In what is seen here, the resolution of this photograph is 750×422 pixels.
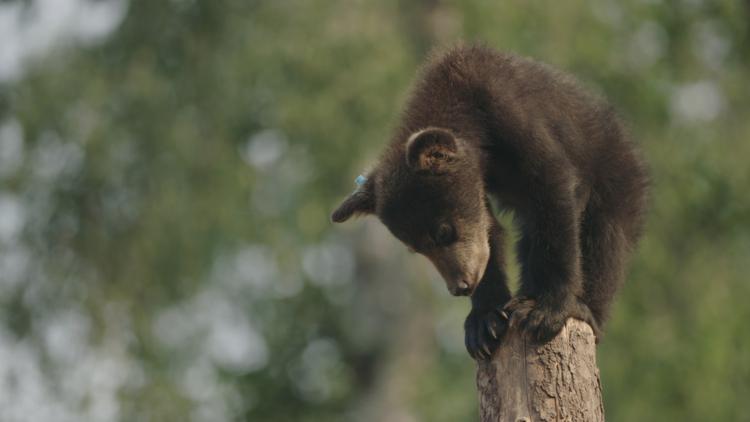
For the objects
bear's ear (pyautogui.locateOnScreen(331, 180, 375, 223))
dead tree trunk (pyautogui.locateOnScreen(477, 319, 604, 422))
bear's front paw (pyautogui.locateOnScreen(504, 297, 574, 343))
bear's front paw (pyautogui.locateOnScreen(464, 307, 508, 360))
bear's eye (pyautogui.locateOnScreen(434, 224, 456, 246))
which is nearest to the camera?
dead tree trunk (pyautogui.locateOnScreen(477, 319, 604, 422))

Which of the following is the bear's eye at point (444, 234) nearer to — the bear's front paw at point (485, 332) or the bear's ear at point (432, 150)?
the bear's ear at point (432, 150)

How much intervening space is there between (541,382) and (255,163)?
1161 centimetres

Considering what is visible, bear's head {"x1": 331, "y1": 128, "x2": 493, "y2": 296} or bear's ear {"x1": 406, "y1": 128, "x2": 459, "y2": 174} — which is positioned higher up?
bear's ear {"x1": 406, "y1": 128, "x2": 459, "y2": 174}

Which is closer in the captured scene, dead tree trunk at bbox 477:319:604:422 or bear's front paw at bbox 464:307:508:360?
dead tree trunk at bbox 477:319:604:422

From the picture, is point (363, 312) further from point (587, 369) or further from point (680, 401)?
point (587, 369)

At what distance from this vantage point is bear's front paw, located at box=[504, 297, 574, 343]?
541cm

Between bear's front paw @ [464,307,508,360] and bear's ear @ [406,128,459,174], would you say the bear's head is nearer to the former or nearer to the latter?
bear's ear @ [406,128,459,174]

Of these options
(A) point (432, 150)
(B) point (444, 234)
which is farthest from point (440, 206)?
(A) point (432, 150)

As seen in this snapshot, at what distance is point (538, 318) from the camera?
18.0 feet

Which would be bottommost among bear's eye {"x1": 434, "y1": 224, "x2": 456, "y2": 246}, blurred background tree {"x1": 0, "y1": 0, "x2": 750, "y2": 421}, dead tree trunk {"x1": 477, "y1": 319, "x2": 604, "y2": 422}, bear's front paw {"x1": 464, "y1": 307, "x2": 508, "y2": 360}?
dead tree trunk {"x1": 477, "y1": 319, "x2": 604, "y2": 422}

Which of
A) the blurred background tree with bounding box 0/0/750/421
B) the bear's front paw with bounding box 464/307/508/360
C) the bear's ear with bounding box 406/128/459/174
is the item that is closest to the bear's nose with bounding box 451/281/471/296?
the bear's front paw with bounding box 464/307/508/360

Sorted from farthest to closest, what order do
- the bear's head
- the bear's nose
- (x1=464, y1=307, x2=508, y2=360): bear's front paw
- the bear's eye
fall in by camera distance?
the bear's eye < the bear's head < the bear's nose < (x1=464, y1=307, x2=508, y2=360): bear's front paw

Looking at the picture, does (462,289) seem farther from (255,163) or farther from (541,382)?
(255,163)

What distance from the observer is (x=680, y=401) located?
13773mm
